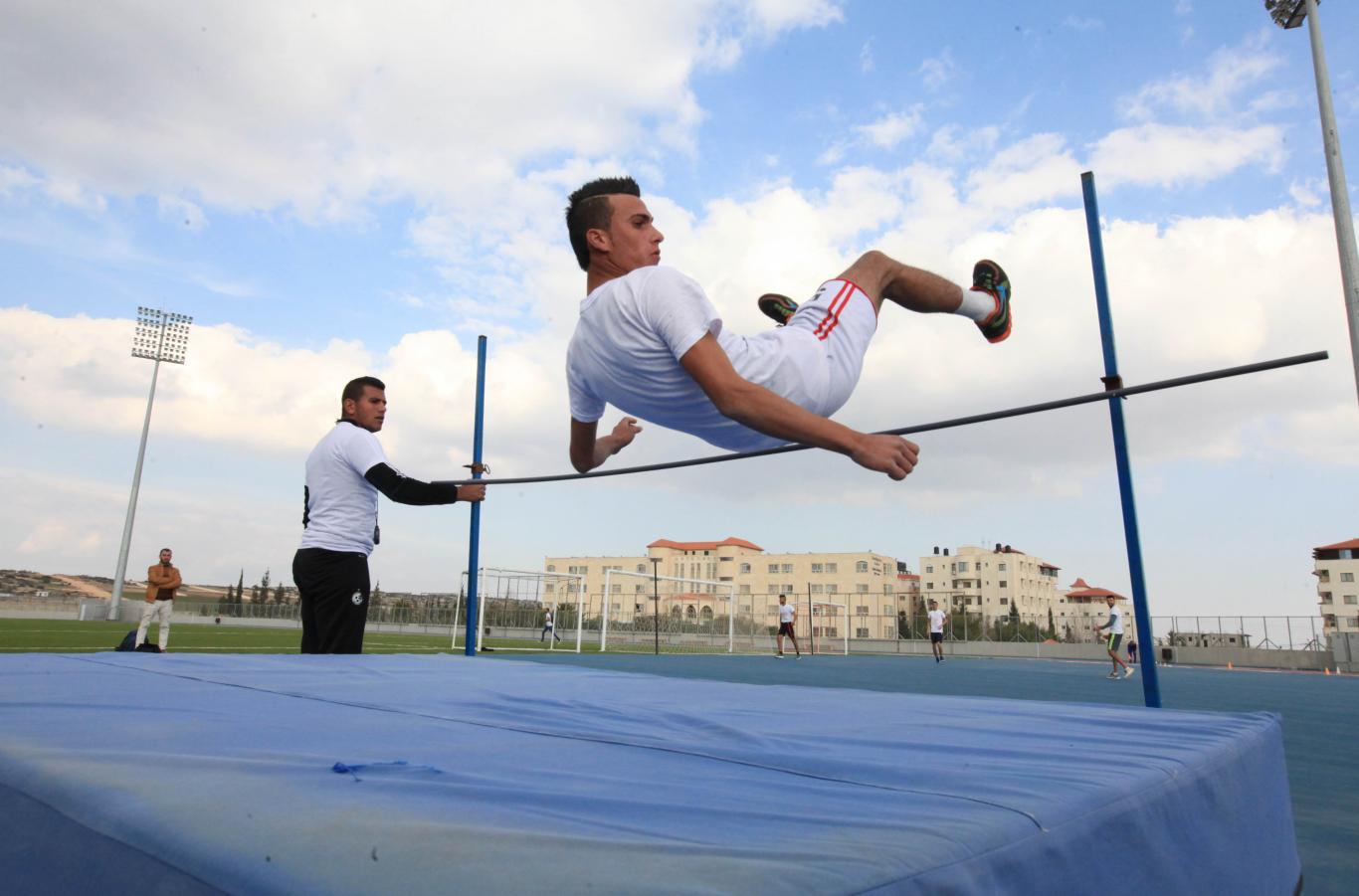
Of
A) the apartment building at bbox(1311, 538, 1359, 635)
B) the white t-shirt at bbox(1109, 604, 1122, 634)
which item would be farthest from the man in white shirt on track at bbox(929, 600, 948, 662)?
the apartment building at bbox(1311, 538, 1359, 635)

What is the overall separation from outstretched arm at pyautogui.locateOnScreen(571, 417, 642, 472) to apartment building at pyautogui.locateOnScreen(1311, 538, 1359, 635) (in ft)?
239

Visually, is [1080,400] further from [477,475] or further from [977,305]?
[477,475]

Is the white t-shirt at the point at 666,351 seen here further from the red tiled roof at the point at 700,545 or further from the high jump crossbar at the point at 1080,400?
the red tiled roof at the point at 700,545

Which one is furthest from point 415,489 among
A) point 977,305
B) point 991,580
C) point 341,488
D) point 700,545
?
point 991,580

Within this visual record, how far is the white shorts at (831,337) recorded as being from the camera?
6.98 feet

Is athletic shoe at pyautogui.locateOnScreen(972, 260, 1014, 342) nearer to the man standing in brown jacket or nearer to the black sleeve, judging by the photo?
the black sleeve

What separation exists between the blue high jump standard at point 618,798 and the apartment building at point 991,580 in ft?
273

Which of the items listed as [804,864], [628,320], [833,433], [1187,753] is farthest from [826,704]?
[804,864]

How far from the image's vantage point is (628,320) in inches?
77.8

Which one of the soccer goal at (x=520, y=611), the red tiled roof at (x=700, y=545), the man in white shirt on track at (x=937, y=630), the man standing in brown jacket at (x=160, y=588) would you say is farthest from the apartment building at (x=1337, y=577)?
the man standing in brown jacket at (x=160, y=588)

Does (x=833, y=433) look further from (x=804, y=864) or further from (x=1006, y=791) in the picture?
(x=804, y=864)

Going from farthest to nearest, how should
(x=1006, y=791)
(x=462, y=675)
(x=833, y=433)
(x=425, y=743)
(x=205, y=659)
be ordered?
(x=205, y=659) < (x=462, y=675) < (x=833, y=433) < (x=425, y=743) < (x=1006, y=791)

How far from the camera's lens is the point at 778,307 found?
2.72 metres

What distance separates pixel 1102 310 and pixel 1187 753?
6.46 ft
